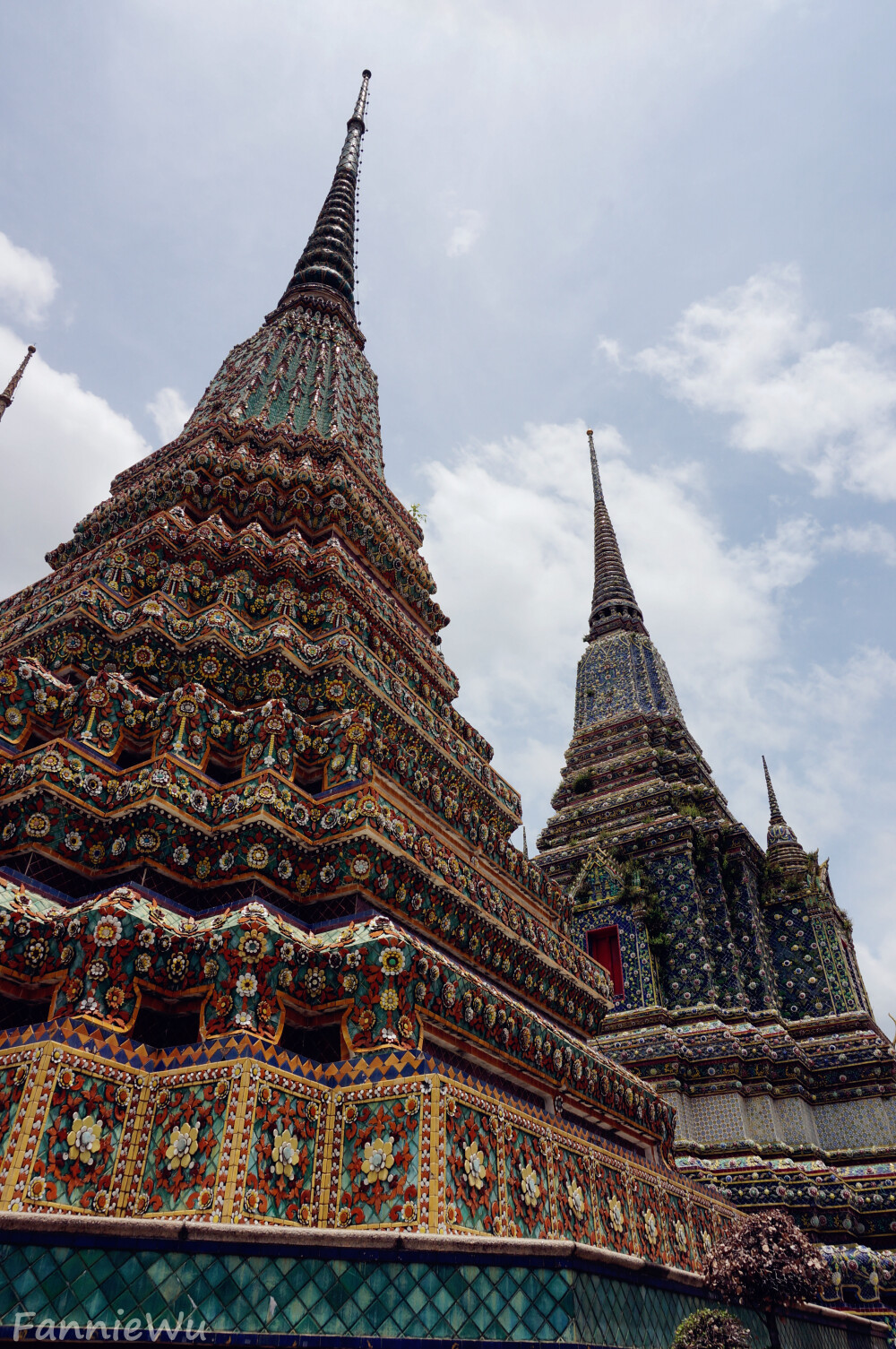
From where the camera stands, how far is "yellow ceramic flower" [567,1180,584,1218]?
6.05m

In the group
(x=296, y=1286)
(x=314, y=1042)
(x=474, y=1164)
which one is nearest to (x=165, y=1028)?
(x=314, y=1042)

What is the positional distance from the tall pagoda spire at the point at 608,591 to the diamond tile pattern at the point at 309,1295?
23577 mm

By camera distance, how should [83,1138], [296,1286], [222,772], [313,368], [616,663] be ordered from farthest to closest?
[616,663] < [313,368] < [222,772] < [83,1138] < [296,1286]

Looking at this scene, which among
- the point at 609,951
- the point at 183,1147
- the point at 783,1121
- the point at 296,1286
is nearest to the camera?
the point at 296,1286

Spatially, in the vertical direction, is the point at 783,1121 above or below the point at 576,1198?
above

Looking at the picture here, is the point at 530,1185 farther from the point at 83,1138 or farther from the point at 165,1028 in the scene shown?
the point at 83,1138

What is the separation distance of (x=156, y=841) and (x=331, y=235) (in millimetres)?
16088

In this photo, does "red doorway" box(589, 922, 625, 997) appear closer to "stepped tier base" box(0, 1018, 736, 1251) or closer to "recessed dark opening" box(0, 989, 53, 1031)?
"stepped tier base" box(0, 1018, 736, 1251)

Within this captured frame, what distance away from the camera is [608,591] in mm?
28422

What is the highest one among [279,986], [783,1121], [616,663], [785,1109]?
[616,663]

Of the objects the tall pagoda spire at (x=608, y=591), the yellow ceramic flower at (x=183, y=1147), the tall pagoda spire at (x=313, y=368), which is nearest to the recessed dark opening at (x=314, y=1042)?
the yellow ceramic flower at (x=183, y=1147)

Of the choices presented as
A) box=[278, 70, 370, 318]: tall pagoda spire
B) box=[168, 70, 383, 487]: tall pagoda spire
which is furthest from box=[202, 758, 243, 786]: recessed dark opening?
box=[278, 70, 370, 318]: tall pagoda spire

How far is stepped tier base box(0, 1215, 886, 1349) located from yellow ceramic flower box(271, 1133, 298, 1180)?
98 centimetres

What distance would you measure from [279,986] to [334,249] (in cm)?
1667
